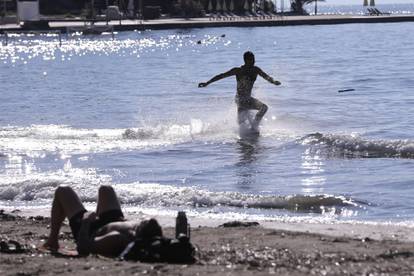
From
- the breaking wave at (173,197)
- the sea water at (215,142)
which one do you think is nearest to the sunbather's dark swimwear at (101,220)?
the sea water at (215,142)

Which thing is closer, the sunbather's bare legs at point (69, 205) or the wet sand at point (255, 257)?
the wet sand at point (255, 257)

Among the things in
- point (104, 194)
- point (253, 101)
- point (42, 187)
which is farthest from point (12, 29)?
point (104, 194)

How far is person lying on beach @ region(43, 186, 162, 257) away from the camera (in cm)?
773

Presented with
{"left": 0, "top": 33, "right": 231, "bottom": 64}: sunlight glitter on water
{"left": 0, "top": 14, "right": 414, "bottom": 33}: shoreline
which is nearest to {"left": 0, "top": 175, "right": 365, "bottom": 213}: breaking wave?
{"left": 0, "top": 33, "right": 231, "bottom": 64}: sunlight glitter on water

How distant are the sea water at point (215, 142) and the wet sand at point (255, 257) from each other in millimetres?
2013

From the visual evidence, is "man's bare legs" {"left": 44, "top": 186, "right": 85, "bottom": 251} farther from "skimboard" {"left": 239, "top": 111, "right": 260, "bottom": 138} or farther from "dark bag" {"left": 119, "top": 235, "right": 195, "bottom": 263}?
"skimboard" {"left": 239, "top": 111, "right": 260, "bottom": 138}

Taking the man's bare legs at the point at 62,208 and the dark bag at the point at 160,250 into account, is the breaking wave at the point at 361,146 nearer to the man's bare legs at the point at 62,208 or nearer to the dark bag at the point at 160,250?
the man's bare legs at the point at 62,208

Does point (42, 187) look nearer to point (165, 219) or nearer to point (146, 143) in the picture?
point (165, 219)

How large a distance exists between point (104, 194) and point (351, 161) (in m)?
8.58

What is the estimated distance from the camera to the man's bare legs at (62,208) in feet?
27.2

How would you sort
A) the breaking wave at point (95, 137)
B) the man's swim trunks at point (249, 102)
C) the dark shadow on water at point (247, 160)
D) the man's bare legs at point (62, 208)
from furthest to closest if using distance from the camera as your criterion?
the man's swim trunks at point (249, 102) < the breaking wave at point (95, 137) < the dark shadow on water at point (247, 160) < the man's bare legs at point (62, 208)

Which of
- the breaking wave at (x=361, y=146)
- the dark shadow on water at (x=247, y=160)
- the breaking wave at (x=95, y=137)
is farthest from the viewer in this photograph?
the breaking wave at (x=95, y=137)

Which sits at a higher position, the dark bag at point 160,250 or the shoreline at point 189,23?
the dark bag at point 160,250

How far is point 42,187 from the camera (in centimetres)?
1325
